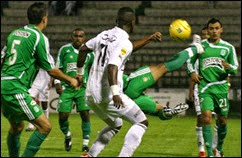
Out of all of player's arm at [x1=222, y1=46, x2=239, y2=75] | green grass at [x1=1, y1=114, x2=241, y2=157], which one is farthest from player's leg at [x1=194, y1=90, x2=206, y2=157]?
green grass at [x1=1, y1=114, x2=241, y2=157]

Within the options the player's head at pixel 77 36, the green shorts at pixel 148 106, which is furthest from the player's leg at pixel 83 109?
the green shorts at pixel 148 106

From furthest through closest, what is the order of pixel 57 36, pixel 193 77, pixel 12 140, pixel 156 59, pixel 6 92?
pixel 57 36 < pixel 156 59 < pixel 193 77 < pixel 12 140 < pixel 6 92

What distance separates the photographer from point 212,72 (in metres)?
11.6

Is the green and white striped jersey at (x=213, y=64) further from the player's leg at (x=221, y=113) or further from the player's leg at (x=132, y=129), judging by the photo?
the player's leg at (x=132, y=129)

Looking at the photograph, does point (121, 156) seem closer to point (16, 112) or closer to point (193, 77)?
point (16, 112)

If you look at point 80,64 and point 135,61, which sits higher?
point 80,64

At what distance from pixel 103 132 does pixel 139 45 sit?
1.18 m

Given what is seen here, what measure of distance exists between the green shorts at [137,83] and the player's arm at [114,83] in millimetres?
1770

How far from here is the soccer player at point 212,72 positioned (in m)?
11.5

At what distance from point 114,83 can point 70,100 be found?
4.84 metres

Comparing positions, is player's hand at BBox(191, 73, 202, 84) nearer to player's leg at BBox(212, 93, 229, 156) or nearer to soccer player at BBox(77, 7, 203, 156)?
player's leg at BBox(212, 93, 229, 156)

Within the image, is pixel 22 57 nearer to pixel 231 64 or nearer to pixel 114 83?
pixel 114 83

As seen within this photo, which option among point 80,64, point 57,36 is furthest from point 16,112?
point 57,36

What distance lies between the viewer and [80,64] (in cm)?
950
